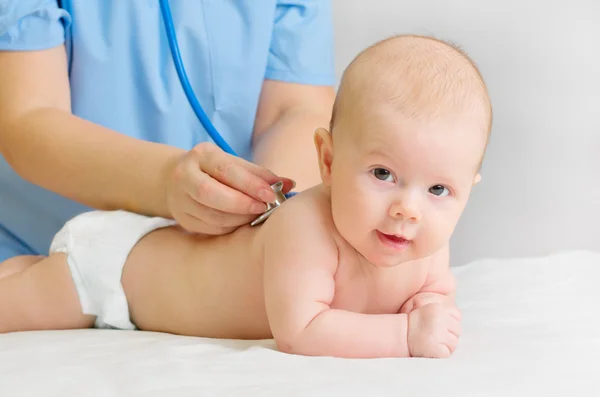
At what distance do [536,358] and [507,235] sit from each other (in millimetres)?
842

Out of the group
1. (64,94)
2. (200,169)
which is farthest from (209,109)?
(200,169)

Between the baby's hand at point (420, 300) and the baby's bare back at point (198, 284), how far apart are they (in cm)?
17

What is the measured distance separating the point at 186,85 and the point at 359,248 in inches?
18.4

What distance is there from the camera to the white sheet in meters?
0.73

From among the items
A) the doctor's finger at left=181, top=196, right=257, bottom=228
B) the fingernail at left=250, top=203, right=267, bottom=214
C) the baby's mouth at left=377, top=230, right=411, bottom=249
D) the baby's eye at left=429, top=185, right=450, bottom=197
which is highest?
the baby's eye at left=429, top=185, right=450, bottom=197

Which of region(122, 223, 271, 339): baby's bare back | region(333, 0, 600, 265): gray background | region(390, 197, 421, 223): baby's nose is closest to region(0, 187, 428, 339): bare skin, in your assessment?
region(122, 223, 271, 339): baby's bare back

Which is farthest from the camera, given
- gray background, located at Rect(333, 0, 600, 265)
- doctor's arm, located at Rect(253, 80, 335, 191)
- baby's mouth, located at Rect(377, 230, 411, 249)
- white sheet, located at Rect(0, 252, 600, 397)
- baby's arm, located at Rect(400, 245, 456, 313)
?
gray background, located at Rect(333, 0, 600, 265)

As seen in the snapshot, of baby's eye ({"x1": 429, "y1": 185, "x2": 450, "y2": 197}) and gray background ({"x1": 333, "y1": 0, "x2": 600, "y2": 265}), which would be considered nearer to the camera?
baby's eye ({"x1": 429, "y1": 185, "x2": 450, "y2": 197})

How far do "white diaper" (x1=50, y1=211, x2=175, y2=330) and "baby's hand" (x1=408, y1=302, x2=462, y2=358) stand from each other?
0.39 meters

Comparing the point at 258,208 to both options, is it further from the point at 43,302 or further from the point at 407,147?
the point at 43,302

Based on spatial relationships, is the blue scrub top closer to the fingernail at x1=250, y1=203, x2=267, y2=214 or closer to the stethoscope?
the stethoscope

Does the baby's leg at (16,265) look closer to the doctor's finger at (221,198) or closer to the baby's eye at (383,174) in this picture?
the doctor's finger at (221,198)

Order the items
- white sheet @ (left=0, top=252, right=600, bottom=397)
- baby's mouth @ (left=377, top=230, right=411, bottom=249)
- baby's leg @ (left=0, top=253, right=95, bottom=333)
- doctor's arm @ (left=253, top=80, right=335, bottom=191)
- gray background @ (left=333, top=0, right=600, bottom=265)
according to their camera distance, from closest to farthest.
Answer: white sheet @ (left=0, top=252, right=600, bottom=397)
baby's mouth @ (left=377, top=230, right=411, bottom=249)
baby's leg @ (left=0, top=253, right=95, bottom=333)
doctor's arm @ (left=253, top=80, right=335, bottom=191)
gray background @ (left=333, top=0, right=600, bottom=265)

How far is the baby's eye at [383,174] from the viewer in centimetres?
82
